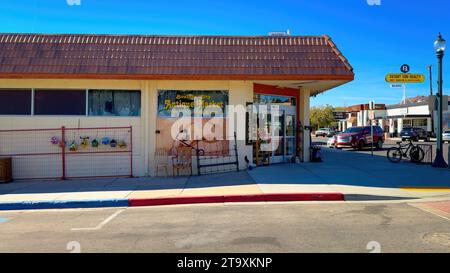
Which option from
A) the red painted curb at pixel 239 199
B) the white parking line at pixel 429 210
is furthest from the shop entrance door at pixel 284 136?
the white parking line at pixel 429 210

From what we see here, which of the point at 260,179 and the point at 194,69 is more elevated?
the point at 194,69

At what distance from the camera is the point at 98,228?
677cm

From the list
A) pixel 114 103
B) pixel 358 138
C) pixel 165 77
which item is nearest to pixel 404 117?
pixel 358 138

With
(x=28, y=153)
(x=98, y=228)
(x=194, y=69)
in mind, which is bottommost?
(x=98, y=228)

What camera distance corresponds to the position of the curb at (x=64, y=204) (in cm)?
895

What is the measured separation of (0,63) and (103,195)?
20.1 feet

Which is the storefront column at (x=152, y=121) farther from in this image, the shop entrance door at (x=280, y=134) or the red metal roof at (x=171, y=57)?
the shop entrance door at (x=280, y=134)

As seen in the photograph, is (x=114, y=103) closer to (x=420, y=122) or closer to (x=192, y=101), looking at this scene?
(x=192, y=101)

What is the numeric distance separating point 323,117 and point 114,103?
230ft

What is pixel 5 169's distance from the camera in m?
12.2

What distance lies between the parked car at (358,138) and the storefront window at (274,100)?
43.1 ft

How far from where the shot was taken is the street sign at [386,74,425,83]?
15.4 m
